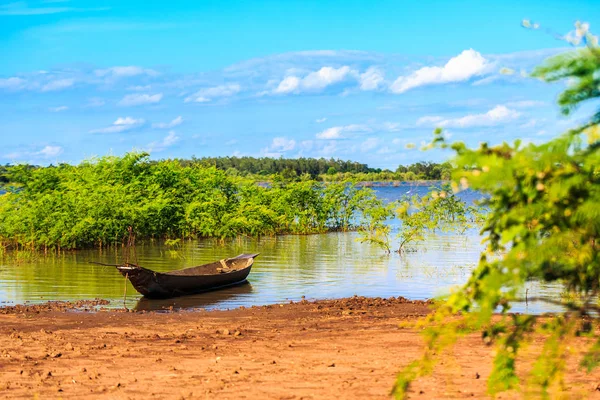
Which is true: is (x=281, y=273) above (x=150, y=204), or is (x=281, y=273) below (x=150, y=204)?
below

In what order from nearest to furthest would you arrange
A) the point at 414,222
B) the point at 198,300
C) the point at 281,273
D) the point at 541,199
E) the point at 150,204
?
1. the point at 541,199
2. the point at 198,300
3. the point at 281,273
4. the point at 414,222
5. the point at 150,204

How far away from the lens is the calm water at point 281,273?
61.3 feet

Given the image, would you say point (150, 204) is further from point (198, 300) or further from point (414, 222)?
point (198, 300)

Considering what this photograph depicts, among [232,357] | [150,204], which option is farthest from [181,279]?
[150,204]

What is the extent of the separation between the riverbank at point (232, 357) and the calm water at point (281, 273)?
339 cm

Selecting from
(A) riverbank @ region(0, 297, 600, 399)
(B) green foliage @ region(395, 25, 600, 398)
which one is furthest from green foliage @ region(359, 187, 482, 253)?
(B) green foliage @ region(395, 25, 600, 398)

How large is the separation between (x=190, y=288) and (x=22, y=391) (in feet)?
35.4

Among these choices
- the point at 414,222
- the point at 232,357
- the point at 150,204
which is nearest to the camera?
the point at 232,357

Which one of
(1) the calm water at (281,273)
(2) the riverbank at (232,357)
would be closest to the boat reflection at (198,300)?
(1) the calm water at (281,273)

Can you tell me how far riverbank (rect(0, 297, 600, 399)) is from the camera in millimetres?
Answer: 8227

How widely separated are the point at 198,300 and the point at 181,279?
65 cm

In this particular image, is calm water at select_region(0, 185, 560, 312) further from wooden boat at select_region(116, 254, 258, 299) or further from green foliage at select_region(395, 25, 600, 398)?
green foliage at select_region(395, 25, 600, 398)

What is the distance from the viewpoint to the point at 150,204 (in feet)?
105

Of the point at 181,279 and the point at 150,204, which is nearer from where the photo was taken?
the point at 181,279
